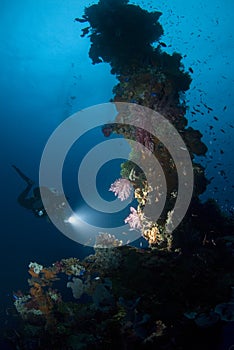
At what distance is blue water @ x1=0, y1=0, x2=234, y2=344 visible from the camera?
19.7 m

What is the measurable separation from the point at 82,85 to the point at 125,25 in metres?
23.4

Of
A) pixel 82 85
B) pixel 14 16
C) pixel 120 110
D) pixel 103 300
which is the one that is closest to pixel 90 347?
pixel 103 300

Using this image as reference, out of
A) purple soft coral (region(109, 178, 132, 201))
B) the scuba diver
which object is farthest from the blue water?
the scuba diver

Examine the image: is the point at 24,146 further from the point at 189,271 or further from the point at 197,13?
the point at 189,271

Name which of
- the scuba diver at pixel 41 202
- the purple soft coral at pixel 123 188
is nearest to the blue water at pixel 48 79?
the purple soft coral at pixel 123 188

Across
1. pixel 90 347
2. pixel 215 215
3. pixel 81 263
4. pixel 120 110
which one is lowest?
pixel 90 347

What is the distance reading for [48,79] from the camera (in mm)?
26359

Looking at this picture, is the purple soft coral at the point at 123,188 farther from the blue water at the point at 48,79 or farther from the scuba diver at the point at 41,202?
the blue water at the point at 48,79

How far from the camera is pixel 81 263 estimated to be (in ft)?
21.4

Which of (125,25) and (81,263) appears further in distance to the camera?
(125,25)

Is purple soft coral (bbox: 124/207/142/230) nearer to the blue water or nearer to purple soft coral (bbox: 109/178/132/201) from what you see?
purple soft coral (bbox: 109/178/132/201)

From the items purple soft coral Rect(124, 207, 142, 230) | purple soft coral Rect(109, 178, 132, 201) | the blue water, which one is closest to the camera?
purple soft coral Rect(124, 207, 142, 230)

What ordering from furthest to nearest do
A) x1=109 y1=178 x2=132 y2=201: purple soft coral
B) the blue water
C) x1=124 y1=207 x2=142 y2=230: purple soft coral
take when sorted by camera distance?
the blue water
x1=109 y1=178 x2=132 y2=201: purple soft coral
x1=124 y1=207 x2=142 y2=230: purple soft coral

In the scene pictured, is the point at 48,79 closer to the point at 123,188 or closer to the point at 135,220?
the point at 123,188
